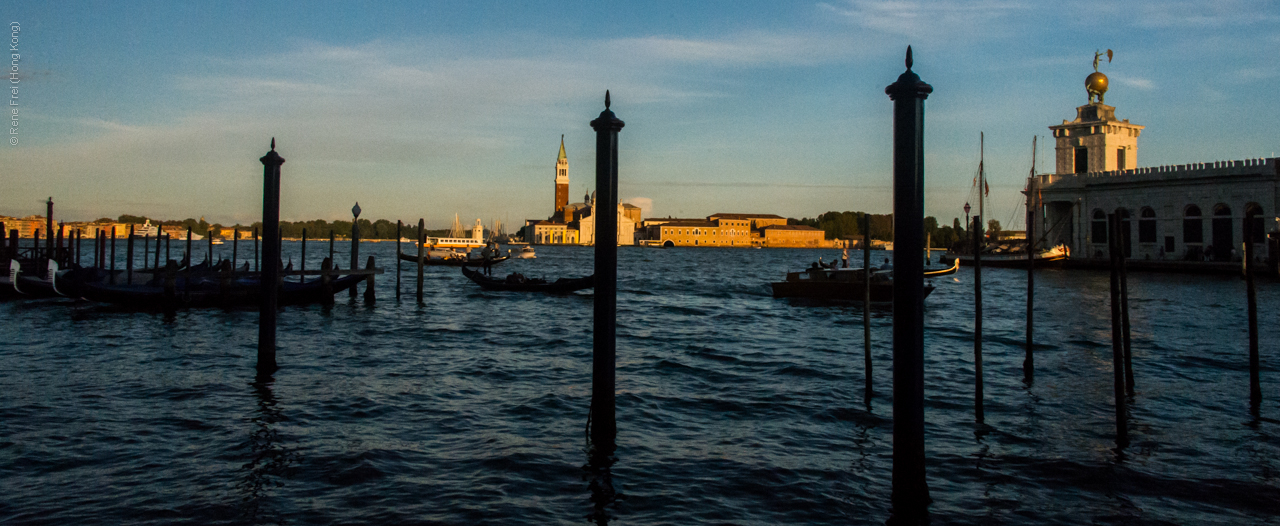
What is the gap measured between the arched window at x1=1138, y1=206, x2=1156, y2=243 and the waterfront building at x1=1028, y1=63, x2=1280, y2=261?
49 mm

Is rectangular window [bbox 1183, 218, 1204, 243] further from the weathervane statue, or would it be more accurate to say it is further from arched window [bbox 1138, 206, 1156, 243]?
the weathervane statue

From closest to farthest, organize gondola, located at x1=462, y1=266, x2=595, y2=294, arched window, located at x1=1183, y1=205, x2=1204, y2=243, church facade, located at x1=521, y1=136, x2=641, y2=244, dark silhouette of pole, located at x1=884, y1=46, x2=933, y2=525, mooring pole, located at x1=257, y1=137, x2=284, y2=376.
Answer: dark silhouette of pole, located at x1=884, y1=46, x2=933, y2=525, mooring pole, located at x1=257, y1=137, x2=284, y2=376, gondola, located at x1=462, y1=266, x2=595, y2=294, arched window, located at x1=1183, y1=205, x2=1204, y2=243, church facade, located at x1=521, y1=136, x2=641, y2=244

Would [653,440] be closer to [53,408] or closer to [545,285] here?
[53,408]

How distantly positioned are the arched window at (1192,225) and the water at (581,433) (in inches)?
1283

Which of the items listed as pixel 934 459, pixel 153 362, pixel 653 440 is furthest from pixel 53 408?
pixel 934 459

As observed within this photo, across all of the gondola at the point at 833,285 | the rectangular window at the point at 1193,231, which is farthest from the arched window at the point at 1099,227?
the gondola at the point at 833,285

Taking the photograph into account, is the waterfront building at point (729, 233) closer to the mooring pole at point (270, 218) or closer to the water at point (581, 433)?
the water at point (581, 433)

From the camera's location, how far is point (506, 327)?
56.1ft

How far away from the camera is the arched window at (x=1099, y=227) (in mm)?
47781

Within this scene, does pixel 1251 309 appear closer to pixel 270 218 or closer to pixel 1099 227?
pixel 270 218

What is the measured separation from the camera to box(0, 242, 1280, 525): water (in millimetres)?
5129

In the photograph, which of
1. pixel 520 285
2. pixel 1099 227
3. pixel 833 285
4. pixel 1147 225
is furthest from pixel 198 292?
pixel 1099 227

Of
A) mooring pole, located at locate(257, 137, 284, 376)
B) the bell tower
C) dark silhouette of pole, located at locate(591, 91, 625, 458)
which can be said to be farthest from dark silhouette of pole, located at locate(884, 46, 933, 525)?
the bell tower

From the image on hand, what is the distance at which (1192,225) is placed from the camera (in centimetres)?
4238
